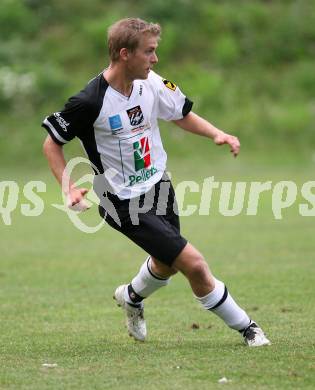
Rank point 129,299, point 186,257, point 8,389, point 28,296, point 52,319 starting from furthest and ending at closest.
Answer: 1. point 28,296
2. point 52,319
3. point 129,299
4. point 186,257
5. point 8,389

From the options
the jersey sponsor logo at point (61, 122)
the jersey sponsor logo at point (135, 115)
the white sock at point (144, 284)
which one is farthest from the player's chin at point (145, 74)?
the white sock at point (144, 284)

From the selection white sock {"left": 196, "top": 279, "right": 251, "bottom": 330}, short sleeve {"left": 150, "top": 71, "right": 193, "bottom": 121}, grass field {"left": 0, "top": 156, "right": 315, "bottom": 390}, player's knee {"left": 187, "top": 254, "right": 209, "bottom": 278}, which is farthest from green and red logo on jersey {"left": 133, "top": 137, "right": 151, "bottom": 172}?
grass field {"left": 0, "top": 156, "right": 315, "bottom": 390}

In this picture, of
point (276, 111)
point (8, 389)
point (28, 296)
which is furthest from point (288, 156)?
point (8, 389)

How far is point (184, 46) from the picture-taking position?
109 feet

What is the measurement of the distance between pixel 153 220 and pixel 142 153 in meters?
0.48

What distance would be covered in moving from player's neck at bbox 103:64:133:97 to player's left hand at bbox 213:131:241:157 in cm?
71

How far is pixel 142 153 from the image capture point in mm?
6789

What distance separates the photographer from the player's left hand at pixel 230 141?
6.66 m

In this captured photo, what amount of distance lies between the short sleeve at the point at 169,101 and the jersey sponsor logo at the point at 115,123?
1.46 feet

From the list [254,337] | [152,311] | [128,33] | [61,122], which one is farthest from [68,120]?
[152,311]

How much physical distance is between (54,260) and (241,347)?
6.50 meters

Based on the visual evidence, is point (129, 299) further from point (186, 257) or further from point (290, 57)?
point (290, 57)

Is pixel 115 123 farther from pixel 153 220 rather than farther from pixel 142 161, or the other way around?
pixel 153 220

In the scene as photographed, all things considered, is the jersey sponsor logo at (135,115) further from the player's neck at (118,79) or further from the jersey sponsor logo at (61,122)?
the jersey sponsor logo at (61,122)
